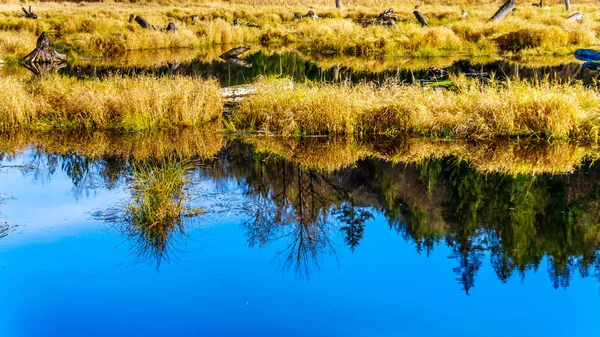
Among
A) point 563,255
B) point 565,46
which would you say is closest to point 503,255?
point 563,255

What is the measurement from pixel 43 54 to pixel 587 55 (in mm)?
19856

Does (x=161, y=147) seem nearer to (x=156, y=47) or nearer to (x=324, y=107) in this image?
(x=324, y=107)

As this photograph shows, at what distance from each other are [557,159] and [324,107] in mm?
4384

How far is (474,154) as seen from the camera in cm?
1209

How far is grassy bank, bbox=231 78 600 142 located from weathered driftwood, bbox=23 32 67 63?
576 inches

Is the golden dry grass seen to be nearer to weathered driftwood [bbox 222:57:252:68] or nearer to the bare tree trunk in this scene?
the bare tree trunk

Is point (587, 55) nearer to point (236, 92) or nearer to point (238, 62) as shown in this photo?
point (238, 62)

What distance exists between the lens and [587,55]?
984 inches

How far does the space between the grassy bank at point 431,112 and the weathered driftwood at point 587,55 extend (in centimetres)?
1146

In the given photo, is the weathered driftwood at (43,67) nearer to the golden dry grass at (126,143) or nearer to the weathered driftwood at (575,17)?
the golden dry grass at (126,143)

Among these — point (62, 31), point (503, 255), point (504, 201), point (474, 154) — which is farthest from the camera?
point (62, 31)

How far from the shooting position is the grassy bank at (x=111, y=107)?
572 inches

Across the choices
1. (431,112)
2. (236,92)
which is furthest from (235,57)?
(431,112)

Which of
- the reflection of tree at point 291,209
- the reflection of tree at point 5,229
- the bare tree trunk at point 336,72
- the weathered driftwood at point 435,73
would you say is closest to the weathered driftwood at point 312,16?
the bare tree trunk at point 336,72
